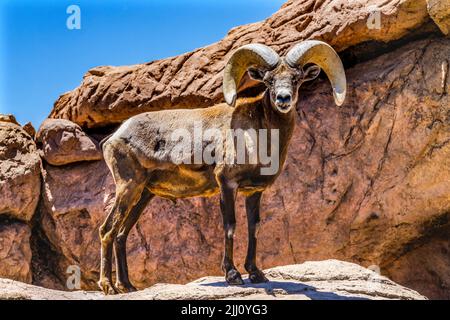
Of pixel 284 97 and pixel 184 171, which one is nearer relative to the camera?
pixel 284 97

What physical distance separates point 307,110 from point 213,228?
9.58ft

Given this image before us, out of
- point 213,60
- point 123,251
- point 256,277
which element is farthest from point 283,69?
point 213,60

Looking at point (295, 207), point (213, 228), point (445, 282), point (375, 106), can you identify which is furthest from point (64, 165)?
point (445, 282)

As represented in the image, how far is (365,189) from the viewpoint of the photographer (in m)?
12.8

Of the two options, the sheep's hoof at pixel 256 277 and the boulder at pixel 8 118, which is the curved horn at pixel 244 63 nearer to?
the sheep's hoof at pixel 256 277

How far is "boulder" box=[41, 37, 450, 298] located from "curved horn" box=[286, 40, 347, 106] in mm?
3471

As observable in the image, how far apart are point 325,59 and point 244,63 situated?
1.11 meters

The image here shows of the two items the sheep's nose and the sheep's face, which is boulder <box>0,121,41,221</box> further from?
the sheep's nose

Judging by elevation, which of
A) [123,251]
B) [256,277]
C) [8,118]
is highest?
[8,118]

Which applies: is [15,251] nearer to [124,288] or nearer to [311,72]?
[124,288]

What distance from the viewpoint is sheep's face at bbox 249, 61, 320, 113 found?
8789 mm

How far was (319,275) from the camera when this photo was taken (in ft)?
31.5

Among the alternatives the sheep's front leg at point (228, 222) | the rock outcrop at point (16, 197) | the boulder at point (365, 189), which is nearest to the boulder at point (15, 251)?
the rock outcrop at point (16, 197)

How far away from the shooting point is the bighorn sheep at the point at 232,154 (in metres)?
9.14
